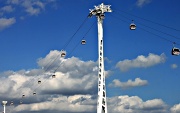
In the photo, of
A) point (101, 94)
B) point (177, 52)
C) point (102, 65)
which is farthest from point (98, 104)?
point (177, 52)

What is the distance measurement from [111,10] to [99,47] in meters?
5.88

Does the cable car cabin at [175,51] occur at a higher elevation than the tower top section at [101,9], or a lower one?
lower

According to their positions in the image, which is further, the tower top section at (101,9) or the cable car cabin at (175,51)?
the tower top section at (101,9)

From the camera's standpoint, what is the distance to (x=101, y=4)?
65.3 m

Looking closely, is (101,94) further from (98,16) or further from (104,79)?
(98,16)

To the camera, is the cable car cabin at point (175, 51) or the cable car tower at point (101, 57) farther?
the cable car tower at point (101, 57)

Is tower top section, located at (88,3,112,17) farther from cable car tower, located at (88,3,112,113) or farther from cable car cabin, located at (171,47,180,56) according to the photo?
cable car cabin, located at (171,47,180,56)

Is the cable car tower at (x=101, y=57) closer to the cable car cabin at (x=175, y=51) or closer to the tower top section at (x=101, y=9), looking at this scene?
the tower top section at (x=101, y=9)

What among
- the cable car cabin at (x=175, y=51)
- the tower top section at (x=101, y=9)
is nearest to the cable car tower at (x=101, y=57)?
A: the tower top section at (x=101, y=9)

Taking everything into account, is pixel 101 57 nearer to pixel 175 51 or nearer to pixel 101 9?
pixel 101 9

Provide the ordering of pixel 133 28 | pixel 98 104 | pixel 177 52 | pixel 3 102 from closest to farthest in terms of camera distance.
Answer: pixel 177 52 → pixel 133 28 → pixel 98 104 → pixel 3 102

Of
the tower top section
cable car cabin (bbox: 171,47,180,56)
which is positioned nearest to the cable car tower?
the tower top section

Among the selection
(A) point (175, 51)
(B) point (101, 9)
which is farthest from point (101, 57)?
(A) point (175, 51)

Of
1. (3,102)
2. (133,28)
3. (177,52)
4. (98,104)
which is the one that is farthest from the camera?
(3,102)
